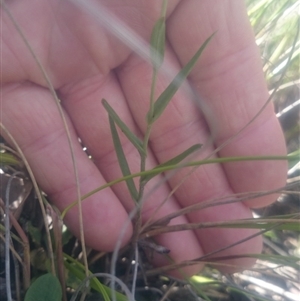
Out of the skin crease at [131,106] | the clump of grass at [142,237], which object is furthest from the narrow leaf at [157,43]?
the skin crease at [131,106]

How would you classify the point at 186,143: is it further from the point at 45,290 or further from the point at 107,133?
the point at 45,290

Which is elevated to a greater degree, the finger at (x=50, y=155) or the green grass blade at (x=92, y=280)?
the finger at (x=50, y=155)

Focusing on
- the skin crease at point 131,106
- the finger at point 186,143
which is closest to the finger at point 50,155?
the skin crease at point 131,106

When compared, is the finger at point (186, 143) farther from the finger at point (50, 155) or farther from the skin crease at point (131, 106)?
the finger at point (50, 155)

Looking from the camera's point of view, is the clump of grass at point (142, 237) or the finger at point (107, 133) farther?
the finger at point (107, 133)

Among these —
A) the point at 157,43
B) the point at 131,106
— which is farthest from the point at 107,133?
the point at 157,43

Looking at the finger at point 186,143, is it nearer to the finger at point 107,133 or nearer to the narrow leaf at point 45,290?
the finger at point 107,133
